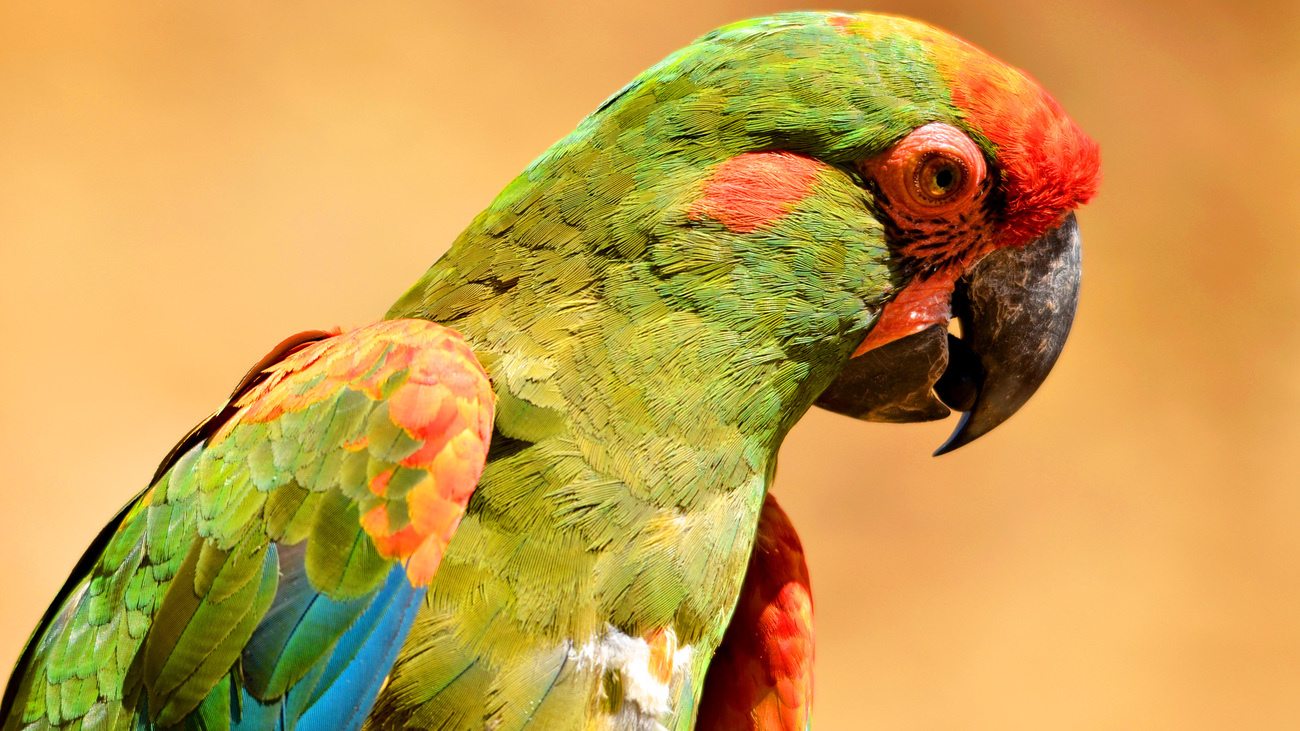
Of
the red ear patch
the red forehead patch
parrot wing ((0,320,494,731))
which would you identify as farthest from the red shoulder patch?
the red forehead patch

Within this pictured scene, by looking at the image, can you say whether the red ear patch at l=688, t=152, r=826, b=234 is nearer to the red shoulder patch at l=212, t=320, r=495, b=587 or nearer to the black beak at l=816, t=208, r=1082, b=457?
the black beak at l=816, t=208, r=1082, b=457

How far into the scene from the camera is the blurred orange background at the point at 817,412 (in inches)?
207

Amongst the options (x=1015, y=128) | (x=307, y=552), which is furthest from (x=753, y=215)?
(x=307, y=552)

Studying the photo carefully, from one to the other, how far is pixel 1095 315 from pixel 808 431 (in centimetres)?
189

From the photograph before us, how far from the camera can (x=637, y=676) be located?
4.73 ft

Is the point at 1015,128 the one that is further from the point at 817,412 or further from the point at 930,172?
the point at 817,412

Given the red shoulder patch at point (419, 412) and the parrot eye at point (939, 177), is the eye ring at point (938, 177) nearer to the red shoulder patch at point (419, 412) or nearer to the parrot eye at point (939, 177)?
the parrot eye at point (939, 177)

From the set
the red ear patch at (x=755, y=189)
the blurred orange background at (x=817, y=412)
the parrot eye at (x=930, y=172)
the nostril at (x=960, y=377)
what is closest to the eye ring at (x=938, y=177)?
the parrot eye at (x=930, y=172)

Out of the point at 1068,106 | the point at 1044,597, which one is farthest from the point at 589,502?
the point at 1068,106

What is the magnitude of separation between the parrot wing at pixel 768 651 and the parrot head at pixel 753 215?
Result: 1.32ft

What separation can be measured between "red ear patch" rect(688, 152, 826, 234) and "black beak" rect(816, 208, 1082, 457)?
1.06 ft

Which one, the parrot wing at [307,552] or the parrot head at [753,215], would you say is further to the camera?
the parrot head at [753,215]

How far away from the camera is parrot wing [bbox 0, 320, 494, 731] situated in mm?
1346

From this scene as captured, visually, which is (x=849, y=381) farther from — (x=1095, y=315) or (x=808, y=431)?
(x=1095, y=315)
